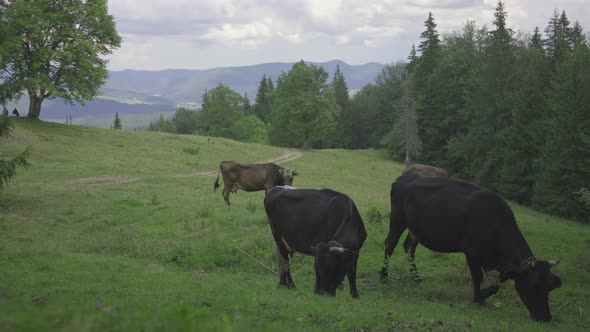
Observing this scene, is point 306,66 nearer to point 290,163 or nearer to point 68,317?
point 290,163

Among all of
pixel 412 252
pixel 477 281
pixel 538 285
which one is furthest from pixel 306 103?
pixel 538 285

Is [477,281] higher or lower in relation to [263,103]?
lower

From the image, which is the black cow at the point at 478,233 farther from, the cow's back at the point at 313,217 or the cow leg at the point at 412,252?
the cow's back at the point at 313,217

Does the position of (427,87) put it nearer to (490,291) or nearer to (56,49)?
(56,49)

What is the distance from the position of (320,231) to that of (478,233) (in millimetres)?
3486

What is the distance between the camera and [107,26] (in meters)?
45.5

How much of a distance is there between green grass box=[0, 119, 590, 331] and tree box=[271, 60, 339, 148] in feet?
137

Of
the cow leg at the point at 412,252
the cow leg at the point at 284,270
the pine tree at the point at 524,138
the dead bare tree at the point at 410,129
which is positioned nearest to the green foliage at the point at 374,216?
the cow leg at the point at 412,252

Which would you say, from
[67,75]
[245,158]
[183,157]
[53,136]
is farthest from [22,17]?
[245,158]

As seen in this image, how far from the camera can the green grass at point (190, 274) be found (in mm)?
4574

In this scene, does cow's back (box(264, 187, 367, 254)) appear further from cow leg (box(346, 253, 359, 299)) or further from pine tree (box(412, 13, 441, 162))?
pine tree (box(412, 13, 441, 162))

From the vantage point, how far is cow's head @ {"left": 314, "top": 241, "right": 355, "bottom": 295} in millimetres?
10227

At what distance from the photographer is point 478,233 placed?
37.4 feet

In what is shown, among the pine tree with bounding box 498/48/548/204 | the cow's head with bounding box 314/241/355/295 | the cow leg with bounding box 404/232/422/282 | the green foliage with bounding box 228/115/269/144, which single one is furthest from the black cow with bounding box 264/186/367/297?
the green foliage with bounding box 228/115/269/144
